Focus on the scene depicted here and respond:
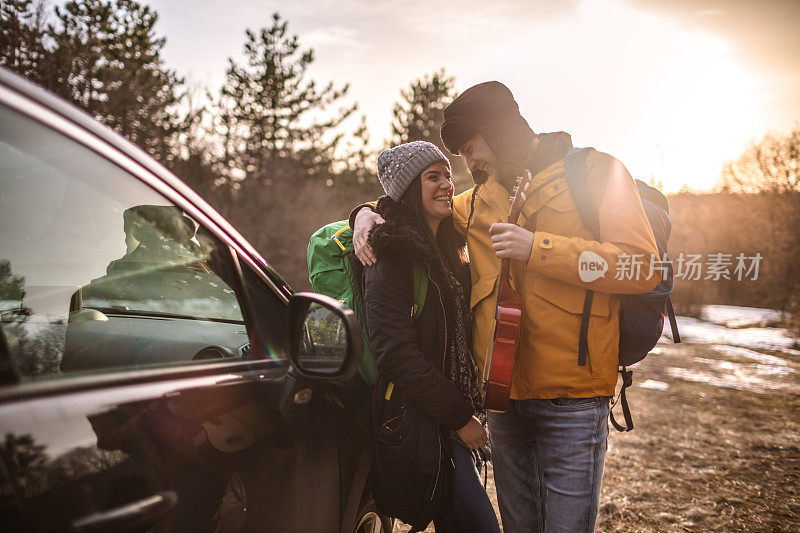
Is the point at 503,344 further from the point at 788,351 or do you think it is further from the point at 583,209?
the point at 788,351

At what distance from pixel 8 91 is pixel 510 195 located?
1.51 m

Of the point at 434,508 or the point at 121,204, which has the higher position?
the point at 121,204

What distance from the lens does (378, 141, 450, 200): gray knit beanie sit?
81.6 inches

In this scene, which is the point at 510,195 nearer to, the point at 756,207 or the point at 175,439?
the point at 175,439

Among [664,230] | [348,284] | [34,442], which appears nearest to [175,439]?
[34,442]

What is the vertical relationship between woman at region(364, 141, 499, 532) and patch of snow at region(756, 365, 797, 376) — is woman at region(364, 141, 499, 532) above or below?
above

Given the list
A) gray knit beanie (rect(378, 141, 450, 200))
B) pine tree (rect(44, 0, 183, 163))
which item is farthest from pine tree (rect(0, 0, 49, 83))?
gray knit beanie (rect(378, 141, 450, 200))

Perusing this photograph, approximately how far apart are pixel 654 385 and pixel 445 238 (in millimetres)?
6028

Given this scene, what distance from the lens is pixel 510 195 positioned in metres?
1.94

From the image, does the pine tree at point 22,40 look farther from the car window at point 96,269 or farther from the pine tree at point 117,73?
the car window at point 96,269

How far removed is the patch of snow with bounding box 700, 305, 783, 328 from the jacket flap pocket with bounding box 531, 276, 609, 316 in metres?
11.9

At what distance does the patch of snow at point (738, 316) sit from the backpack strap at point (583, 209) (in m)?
11.9

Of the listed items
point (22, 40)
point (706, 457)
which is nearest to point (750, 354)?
point (706, 457)

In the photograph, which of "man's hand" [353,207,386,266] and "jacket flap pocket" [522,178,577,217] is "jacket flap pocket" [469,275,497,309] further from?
"man's hand" [353,207,386,266]
